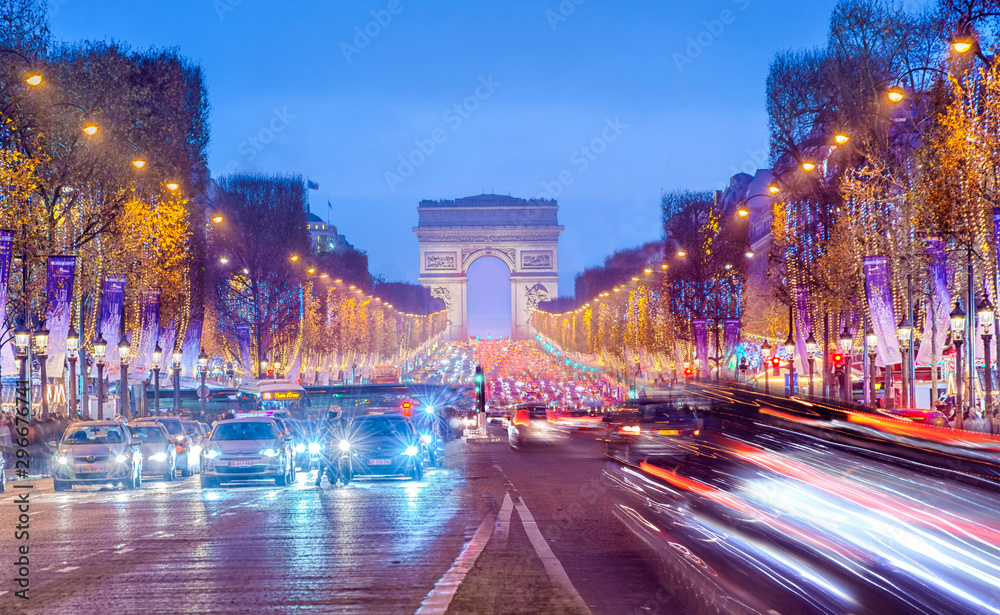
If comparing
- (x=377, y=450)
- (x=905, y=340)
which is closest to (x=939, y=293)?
(x=905, y=340)

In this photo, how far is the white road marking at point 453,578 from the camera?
8884 mm

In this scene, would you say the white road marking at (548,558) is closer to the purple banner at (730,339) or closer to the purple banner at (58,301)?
the purple banner at (58,301)

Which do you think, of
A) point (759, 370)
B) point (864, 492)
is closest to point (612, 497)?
point (864, 492)

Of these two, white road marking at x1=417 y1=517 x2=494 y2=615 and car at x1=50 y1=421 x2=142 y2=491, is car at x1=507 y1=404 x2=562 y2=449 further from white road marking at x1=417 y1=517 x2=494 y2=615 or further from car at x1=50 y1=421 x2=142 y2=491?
white road marking at x1=417 y1=517 x2=494 y2=615

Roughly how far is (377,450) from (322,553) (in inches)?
486

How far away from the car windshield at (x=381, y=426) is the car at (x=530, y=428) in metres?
14.2

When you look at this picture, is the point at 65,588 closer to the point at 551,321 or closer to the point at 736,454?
the point at 736,454

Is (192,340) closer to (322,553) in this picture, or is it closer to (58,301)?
(58,301)

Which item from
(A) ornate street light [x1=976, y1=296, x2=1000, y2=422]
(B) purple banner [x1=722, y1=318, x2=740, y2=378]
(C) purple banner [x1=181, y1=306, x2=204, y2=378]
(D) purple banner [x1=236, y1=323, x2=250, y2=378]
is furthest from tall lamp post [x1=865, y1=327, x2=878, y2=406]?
(D) purple banner [x1=236, y1=323, x2=250, y2=378]

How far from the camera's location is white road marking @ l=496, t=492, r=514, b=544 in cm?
1358

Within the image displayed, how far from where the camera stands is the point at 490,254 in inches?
6841

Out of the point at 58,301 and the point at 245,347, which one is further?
the point at 245,347

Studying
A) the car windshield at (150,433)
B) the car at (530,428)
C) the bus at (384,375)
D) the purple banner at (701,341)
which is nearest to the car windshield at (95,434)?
the car windshield at (150,433)

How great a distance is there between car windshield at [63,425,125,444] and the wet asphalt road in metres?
2.85
